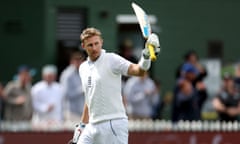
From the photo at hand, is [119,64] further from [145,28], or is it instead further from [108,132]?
[108,132]

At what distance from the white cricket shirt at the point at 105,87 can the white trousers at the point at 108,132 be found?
0.05 meters

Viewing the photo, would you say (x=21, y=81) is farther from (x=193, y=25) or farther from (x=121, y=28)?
(x=193, y=25)

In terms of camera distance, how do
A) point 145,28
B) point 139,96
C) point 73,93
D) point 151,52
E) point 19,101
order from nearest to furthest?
1. point 151,52
2. point 145,28
3. point 19,101
4. point 73,93
5. point 139,96

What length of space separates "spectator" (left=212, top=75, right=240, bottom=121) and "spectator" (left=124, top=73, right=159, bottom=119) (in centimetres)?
126

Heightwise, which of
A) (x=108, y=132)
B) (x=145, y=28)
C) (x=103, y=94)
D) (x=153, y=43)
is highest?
(x=145, y=28)

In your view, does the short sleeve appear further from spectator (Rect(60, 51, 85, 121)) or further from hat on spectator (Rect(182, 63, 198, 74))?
hat on spectator (Rect(182, 63, 198, 74))

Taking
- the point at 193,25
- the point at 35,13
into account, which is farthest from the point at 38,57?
the point at 193,25

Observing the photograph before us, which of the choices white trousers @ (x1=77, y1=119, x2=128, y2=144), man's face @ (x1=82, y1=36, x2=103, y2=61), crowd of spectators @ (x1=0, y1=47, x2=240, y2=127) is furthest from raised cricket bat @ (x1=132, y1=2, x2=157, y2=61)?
crowd of spectators @ (x1=0, y1=47, x2=240, y2=127)

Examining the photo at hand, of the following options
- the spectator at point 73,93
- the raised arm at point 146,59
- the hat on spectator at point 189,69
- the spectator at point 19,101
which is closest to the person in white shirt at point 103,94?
the raised arm at point 146,59

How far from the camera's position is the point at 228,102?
50.5 feet

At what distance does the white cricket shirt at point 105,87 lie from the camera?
362 inches

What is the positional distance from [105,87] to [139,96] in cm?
656

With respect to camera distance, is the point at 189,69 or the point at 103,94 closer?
the point at 103,94

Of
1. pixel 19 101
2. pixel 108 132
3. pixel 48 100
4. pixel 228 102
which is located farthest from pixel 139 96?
pixel 108 132
